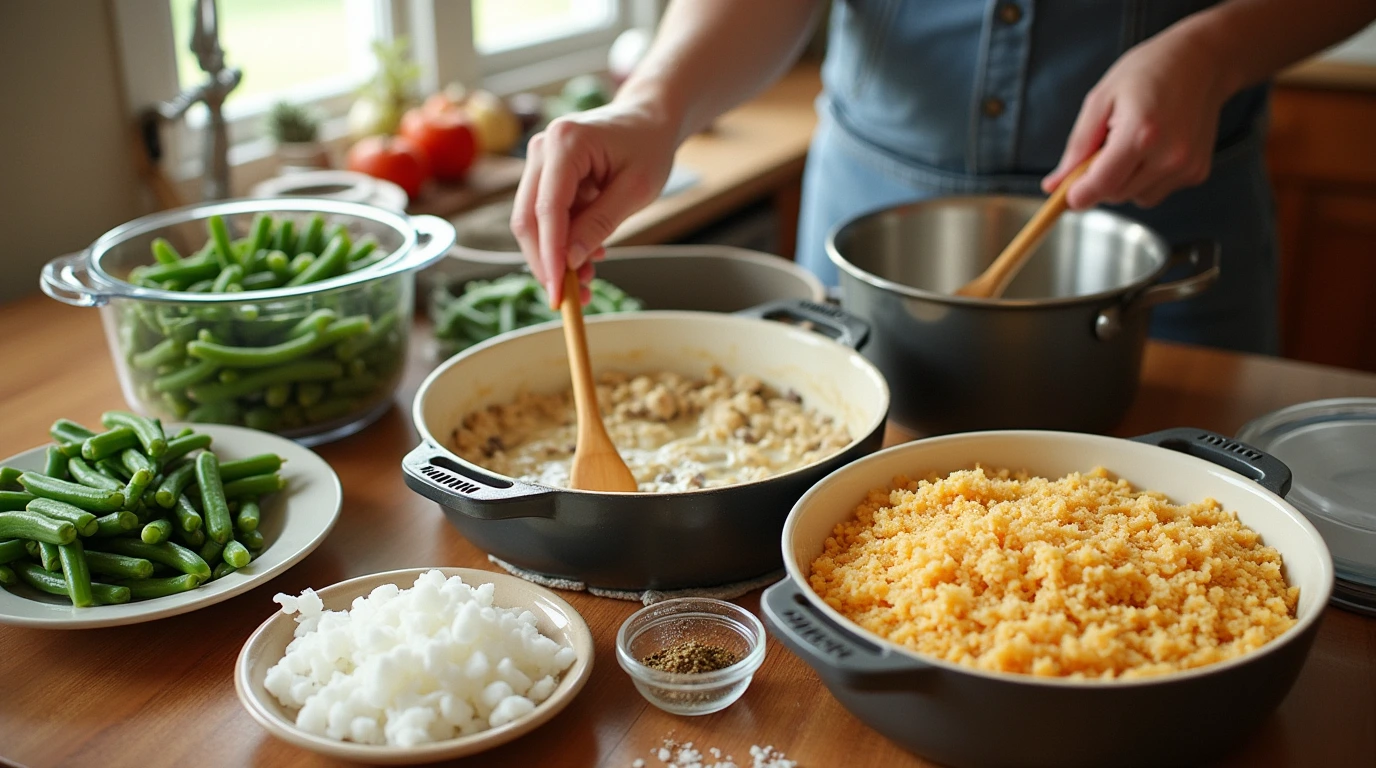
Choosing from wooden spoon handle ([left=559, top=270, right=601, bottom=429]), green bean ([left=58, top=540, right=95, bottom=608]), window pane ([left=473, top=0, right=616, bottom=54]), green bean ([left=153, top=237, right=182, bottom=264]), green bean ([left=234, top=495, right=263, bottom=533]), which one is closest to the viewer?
green bean ([left=58, top=540, right=95, bottom=608])

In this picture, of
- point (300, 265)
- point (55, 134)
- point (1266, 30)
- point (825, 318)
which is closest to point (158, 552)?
point (300, 265)

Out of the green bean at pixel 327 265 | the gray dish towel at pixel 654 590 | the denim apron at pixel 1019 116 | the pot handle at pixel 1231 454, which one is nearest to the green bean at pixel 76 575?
the gray dish towel at pixel 654 590

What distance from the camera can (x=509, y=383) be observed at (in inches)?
54.0

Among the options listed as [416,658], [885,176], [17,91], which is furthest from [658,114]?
[17,91]

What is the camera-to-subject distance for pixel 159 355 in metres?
1.27

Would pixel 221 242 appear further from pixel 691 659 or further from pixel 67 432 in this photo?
pixel 691 659

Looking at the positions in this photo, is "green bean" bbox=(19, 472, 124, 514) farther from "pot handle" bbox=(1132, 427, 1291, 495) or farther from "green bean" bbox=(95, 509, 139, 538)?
"pot handle" bbox=(1132, 427, 1291, 495)

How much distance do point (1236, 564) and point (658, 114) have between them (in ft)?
2.65

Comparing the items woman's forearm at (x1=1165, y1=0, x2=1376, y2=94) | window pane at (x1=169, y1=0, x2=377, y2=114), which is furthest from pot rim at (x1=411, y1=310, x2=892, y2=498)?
window pane at (x1=169, y1=0, x2=377, y2=114)

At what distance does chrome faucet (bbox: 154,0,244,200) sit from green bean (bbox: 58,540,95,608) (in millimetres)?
999

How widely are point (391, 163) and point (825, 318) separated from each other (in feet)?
4.00

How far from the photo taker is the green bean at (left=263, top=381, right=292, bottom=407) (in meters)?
1.29

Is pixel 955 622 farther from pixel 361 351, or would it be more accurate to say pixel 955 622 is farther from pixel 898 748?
pixel 361 351

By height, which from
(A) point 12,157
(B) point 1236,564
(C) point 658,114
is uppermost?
(C) point 658,114
